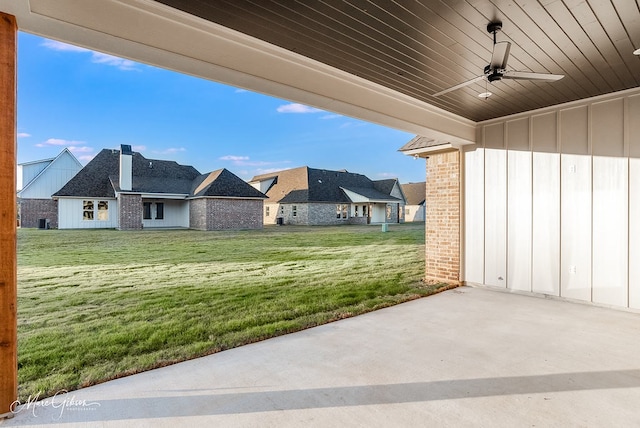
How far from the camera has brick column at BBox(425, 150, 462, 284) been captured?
6.14 m

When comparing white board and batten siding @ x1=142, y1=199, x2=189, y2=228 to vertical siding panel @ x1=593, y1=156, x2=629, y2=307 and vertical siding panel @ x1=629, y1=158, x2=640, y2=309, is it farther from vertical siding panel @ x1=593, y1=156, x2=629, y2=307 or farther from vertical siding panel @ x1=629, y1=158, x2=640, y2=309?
vertical siding panel @ x1=629, y1=158, x2=640, y2=309

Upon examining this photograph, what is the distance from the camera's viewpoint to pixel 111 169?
12.0 meters

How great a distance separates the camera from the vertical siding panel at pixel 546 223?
5012 mm

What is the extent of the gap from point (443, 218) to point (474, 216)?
566 mm

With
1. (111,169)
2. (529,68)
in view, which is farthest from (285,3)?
(111,169)

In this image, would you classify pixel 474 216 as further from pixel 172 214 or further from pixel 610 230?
pixel 172 214

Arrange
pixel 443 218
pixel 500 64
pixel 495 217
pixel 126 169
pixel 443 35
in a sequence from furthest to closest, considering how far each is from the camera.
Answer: pixel 126 169, pixel 443 218, pixel 495 217, pixel 500 64, pixel 443 35

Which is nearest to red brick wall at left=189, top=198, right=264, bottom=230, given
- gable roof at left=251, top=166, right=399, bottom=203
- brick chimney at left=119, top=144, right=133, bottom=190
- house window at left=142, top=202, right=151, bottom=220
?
house window at left=142, top=202, right=151, bottom=220

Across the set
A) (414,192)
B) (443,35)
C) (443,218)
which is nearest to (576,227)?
(443,218)

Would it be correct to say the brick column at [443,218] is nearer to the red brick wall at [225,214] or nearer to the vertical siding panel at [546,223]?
the vertical siding panel at [546,223]

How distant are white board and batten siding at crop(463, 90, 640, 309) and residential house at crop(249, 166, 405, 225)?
14278 mm

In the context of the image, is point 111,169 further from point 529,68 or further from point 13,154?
point 529,68

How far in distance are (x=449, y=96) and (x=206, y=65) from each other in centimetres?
322

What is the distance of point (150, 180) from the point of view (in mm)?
14109
